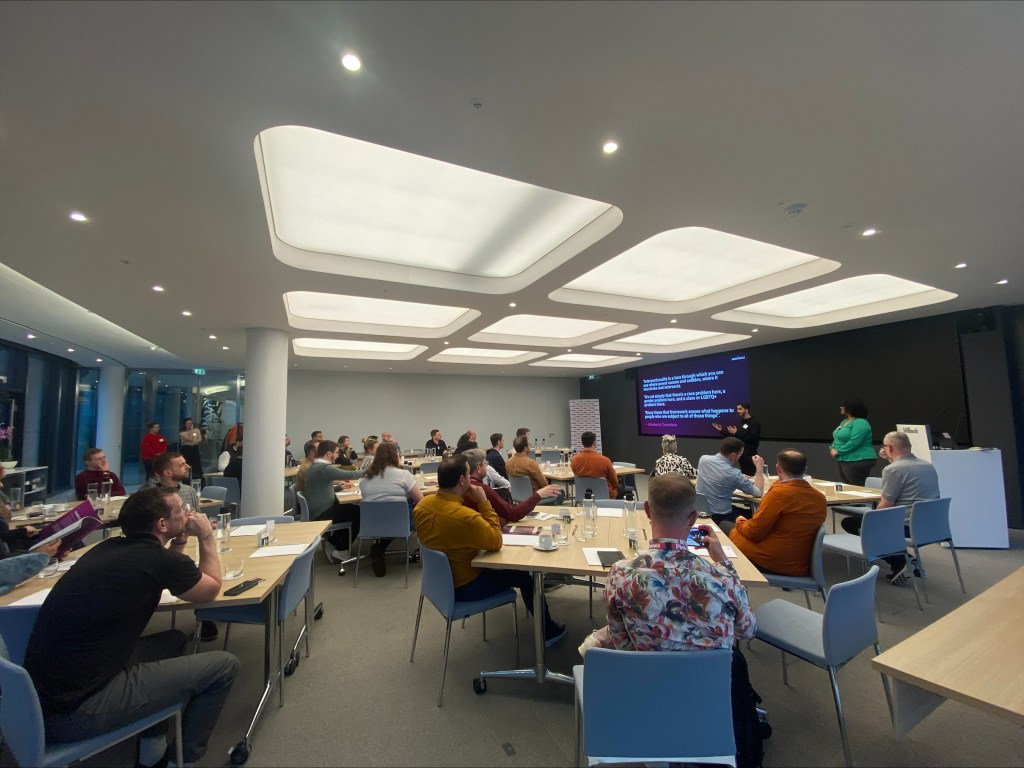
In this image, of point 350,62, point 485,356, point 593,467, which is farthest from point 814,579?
point 485,356

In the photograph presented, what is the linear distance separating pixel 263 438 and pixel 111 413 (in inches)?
320

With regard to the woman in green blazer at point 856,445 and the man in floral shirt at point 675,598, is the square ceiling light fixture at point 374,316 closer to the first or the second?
the man in floral shirt at point 675,598

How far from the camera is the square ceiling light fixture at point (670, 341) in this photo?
7990 mm

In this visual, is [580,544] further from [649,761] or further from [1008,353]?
[1008,353]

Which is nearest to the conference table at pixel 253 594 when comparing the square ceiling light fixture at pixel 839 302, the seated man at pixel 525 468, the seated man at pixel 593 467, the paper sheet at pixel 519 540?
the paper sheet at pixel 519 540

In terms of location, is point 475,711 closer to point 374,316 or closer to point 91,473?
point 91,473

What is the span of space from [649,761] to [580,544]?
52.6 inches

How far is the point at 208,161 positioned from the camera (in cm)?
226

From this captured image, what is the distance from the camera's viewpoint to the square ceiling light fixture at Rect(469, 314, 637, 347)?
23.4ft

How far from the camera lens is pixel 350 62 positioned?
1.64 metres

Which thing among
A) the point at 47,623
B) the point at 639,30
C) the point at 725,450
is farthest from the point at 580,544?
the point at 639,30

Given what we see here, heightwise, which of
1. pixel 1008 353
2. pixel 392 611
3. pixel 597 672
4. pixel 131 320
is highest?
pixel 131 320

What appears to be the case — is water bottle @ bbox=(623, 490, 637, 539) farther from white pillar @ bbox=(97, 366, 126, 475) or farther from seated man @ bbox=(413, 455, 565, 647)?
white pillar @ bbox=(97, 366, 126, 475)

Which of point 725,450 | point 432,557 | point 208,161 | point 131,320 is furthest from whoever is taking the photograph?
point 131,320
